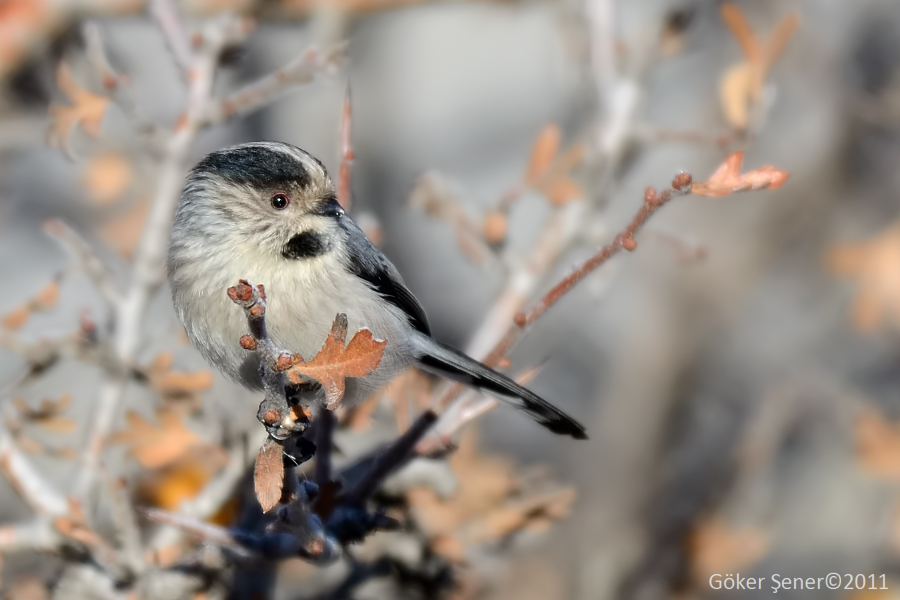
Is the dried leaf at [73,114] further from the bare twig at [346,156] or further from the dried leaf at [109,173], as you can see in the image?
the dried leaf at [109,173]

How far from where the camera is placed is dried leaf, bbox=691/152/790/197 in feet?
5.76

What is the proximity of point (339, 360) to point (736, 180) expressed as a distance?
0.88 metres

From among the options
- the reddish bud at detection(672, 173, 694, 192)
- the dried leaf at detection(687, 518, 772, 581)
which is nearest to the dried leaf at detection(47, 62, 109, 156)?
the reddish bud at detection(672, 173, 694, 192)

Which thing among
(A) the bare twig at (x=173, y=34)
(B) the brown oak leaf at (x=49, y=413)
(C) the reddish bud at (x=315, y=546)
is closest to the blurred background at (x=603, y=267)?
(B) the brown oak leaf at (x=49, y=413)

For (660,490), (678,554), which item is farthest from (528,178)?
(660,490)

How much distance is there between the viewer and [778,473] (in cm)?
604

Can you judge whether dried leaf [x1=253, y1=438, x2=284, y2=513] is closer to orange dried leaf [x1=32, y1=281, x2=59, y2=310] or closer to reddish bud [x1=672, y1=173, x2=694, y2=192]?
reddish bud [x1=672, y1=173, x2=694, y2=192]

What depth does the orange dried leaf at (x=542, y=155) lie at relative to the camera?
3.17m

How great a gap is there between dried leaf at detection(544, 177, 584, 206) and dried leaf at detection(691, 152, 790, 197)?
145 centimetres

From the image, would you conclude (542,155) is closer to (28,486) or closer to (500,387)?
(500,387)

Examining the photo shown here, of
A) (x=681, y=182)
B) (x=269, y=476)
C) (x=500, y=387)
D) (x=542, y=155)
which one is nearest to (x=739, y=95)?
(x=542, y=155)

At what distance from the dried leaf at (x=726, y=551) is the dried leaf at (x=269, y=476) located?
241 cm

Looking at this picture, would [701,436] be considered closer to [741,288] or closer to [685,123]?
[741,288]

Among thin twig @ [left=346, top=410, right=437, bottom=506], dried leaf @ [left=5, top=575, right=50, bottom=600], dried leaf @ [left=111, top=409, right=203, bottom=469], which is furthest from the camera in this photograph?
dried leaf @ [left=111, top=409, right=203, bottom=469]
